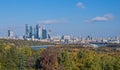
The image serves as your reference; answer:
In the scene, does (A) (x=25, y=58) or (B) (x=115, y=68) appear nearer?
(B) (x=115, y=68)

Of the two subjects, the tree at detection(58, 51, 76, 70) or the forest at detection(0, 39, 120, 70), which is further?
the tree at detection(58, 51, 76, 70)

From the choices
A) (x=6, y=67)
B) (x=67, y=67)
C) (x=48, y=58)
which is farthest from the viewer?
(x=6, y=67)

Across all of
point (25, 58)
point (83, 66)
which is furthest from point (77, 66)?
point (25, 58)

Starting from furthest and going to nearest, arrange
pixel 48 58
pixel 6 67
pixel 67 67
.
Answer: pixel 6 67
pixel 67 67
pixel 48 58

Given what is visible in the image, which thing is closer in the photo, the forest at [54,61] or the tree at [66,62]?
the forest at [54,61]

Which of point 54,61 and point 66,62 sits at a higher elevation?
point 54,61

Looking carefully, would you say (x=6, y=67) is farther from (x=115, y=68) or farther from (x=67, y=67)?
(x=115, y=68)

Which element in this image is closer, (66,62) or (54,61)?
(54,61)

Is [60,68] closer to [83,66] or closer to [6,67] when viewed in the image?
[83,66]

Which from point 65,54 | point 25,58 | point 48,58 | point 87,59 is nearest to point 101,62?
point 87,59
